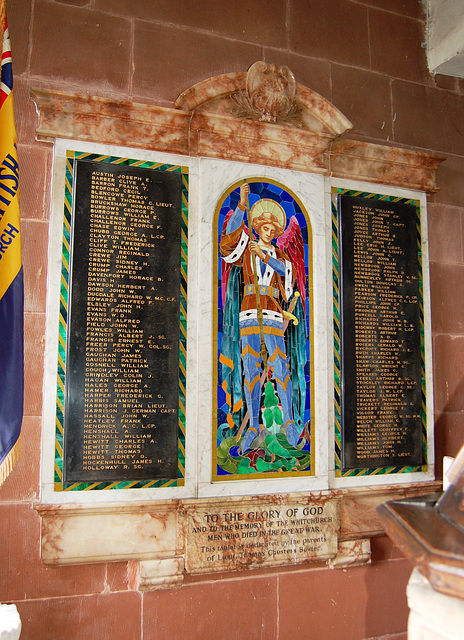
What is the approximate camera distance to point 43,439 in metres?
2.76

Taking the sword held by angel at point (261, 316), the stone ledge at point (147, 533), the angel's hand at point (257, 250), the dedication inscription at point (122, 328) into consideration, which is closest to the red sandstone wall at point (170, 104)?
the stone ledge at point (147, 533)

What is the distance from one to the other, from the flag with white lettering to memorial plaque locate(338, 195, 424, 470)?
6.48 ft

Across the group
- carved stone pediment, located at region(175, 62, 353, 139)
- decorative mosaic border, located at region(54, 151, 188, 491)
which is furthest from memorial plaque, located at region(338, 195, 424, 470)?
decorative mosaic border, located at region(54, 151, 188, 491)

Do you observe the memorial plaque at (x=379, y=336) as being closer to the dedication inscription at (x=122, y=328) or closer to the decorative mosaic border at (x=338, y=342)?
the decorative mosaic border at (x=338, y=342)

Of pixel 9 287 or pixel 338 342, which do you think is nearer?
pixel 9 287

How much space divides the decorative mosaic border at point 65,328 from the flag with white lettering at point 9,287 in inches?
10.4

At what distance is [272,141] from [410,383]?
6.14ft

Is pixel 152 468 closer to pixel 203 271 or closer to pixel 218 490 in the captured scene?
pixel 218 490

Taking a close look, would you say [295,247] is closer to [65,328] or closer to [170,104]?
[170,104]

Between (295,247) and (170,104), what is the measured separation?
1.19 m

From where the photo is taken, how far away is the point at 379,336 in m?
3.56

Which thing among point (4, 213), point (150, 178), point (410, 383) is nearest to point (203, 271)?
point (150, 178)

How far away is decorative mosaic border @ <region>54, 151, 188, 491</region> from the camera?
279 centimetres

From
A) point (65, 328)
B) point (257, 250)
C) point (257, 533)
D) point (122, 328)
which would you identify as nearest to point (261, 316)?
point (257, 250)
